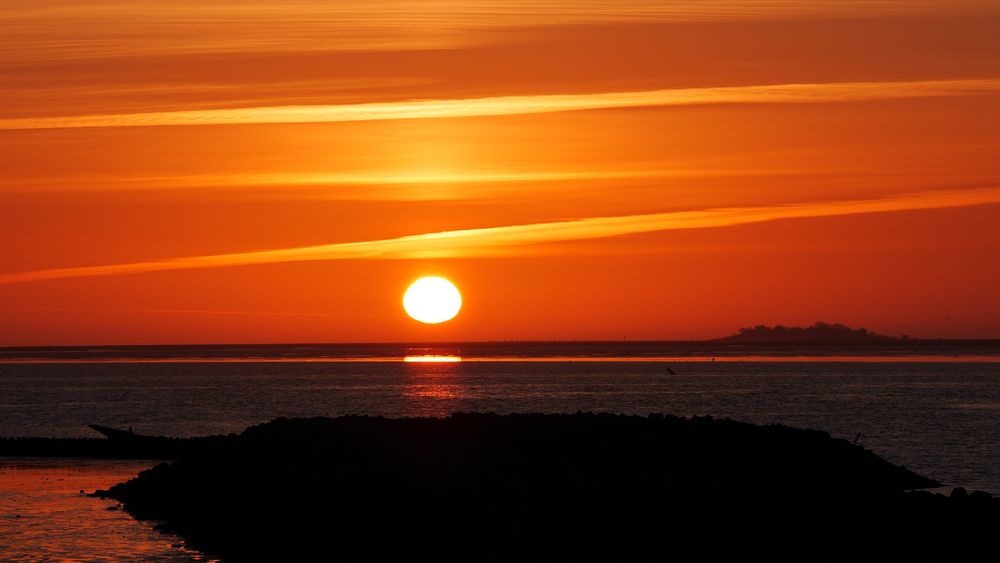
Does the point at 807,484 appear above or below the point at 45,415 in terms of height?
below

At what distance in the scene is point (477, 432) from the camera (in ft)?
159

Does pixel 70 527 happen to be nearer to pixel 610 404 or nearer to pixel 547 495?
pixel 547 495

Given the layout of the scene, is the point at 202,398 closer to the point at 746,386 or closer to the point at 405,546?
the point at 746,386

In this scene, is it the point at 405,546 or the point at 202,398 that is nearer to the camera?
the point at 405,546

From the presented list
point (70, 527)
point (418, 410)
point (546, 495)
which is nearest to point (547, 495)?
point (546, 495)

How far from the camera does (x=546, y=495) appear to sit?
112 ft

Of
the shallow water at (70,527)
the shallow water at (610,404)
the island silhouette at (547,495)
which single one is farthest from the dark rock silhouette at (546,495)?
the shallow water at (610,404)

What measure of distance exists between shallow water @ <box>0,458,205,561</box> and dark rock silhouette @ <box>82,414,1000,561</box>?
1079mm

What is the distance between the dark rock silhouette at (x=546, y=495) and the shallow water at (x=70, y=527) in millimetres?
1079

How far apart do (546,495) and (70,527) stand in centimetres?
1270

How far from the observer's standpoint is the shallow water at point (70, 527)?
3353 centimetres

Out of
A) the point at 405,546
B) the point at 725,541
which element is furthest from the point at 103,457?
the point at 725,541

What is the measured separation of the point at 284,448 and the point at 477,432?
21.0 feet

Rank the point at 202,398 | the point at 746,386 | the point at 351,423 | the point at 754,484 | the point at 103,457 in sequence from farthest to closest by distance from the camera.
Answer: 1. the point at 746,386
2. the point at 202,398
3. the point at 103,457
4. the point at 351,423
5. the point at 754,484
